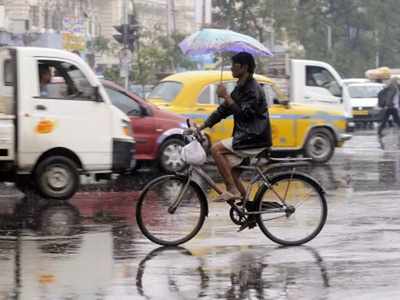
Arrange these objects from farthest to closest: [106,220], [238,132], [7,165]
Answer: [7,165] < [106,220] < [238,132]

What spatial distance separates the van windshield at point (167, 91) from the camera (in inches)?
679

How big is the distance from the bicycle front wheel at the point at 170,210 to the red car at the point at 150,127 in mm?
6824

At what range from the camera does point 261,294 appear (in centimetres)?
686

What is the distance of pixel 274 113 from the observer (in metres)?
17.4

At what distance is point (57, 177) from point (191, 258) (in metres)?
4.48

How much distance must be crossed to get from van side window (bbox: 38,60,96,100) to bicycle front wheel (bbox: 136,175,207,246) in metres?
3.71

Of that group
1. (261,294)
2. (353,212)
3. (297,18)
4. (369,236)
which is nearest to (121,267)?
(261,294)

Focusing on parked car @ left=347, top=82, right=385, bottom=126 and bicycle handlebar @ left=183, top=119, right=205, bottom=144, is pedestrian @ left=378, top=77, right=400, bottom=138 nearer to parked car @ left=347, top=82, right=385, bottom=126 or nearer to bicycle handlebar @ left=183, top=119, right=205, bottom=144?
parked car @ left=347, top=82, right=385, bottom=126

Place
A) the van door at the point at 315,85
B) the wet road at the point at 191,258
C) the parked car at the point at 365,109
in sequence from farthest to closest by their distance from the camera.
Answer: the parked car at the point at 365,109 < the van door at the point at 315,85 < the wet road at the point at 191,258

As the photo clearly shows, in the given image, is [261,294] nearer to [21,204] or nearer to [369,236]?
[369,236]

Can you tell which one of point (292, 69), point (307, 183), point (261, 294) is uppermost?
point (292, 69)

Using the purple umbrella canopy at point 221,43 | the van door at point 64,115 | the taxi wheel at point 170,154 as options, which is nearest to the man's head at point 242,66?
the van door at point 64,115

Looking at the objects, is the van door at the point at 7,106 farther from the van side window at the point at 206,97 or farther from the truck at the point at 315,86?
the truck at the point at 315,86

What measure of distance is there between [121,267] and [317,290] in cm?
174
